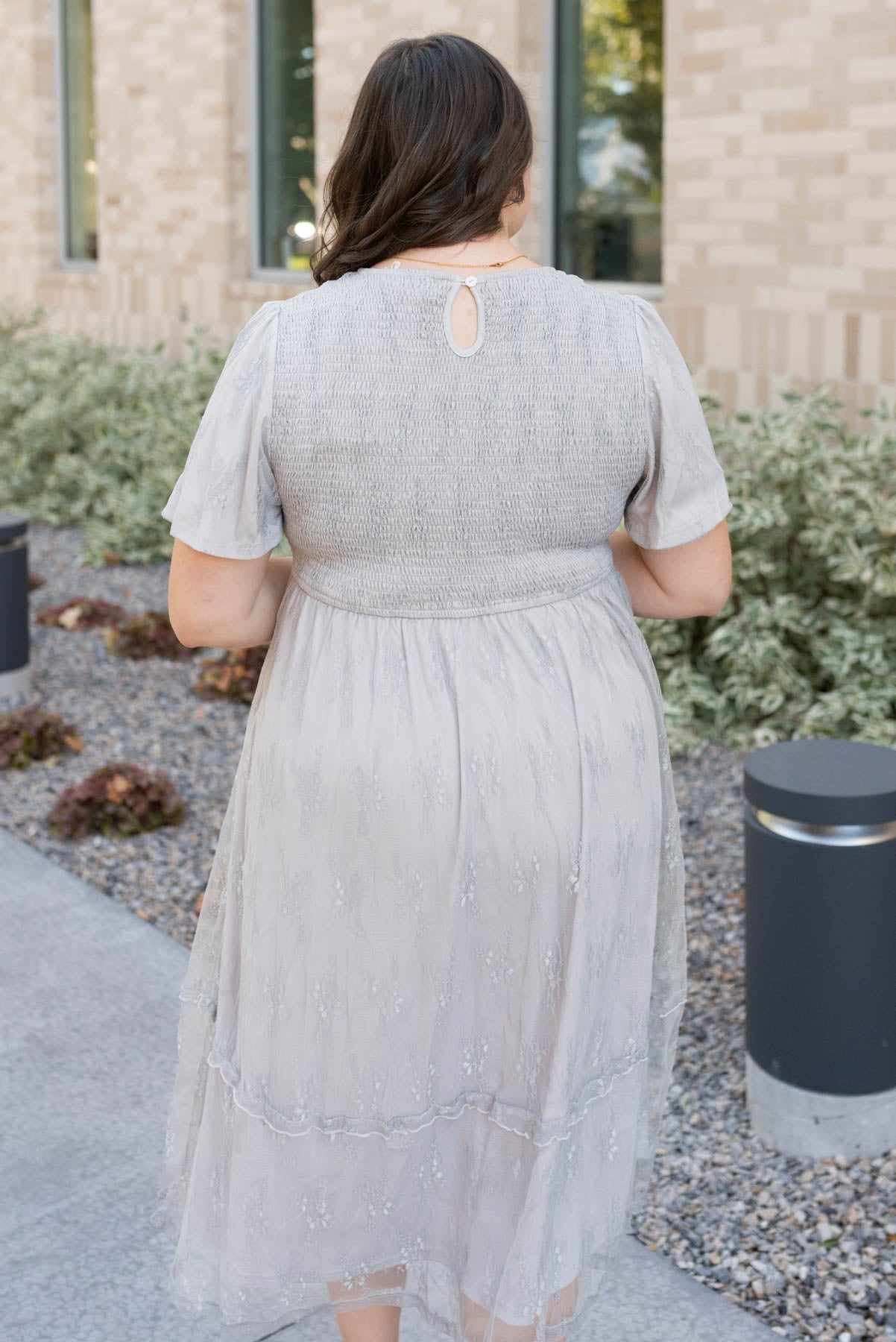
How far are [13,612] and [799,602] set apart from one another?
10.6ft

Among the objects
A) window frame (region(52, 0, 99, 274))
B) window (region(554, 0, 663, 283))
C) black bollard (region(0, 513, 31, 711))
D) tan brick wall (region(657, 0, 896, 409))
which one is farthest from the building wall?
window frame (region(52, 0, 99, 274))

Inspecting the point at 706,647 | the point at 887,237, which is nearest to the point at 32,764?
the point at 706,647

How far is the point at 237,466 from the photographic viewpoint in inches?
74.0

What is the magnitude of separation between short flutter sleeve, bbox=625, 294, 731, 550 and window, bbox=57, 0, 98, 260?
12.0 meters

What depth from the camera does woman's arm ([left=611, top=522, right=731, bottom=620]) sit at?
6.75 feet

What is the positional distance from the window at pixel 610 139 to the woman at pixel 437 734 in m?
6.38

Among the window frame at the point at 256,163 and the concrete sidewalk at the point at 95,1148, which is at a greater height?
the window frame at the point at 256,163

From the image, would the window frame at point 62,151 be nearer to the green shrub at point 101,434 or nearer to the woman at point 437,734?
the green shrub at point 101,434

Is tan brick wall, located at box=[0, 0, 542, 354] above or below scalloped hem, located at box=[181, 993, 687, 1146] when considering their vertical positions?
above

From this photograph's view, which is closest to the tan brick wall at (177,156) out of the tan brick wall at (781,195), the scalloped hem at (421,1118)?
the tan brick wall at (781,195)

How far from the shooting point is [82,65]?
13.1m

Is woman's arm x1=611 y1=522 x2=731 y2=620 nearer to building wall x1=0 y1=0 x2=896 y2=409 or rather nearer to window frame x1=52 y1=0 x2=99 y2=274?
building wall x1=0 y1=0 x2=896 y2=409

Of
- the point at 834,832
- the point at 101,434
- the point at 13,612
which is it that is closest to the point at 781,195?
the point at 13,612

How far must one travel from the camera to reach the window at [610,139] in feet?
A: 26.3
